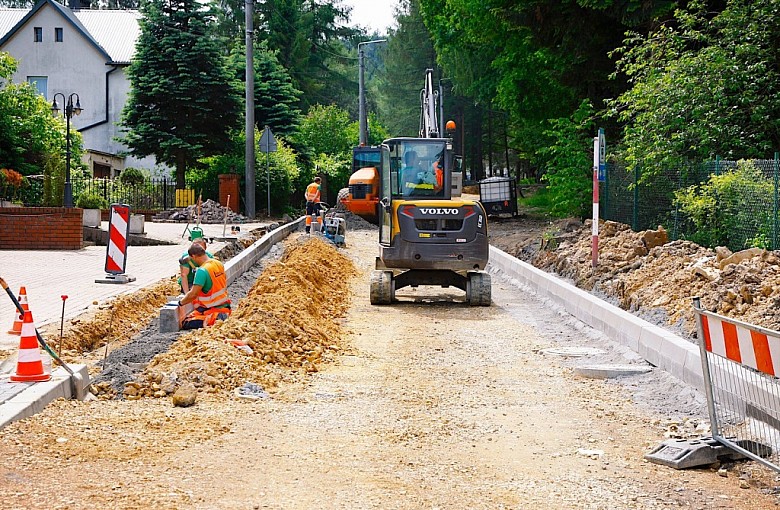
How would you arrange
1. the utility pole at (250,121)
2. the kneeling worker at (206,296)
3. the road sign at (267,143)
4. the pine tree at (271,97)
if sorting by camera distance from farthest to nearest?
the pine tree at (271,97), the road sign at (267,143), the utility pole at (250,121), the kneeling worker at (206,296)

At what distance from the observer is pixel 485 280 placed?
15070 millimetres

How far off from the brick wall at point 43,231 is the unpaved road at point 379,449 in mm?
13905

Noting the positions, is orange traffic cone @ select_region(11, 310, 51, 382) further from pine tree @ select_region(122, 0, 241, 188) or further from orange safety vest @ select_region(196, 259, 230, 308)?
pine tree @ select_region(122, 0, 241, 188)

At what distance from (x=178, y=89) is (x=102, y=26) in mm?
20889

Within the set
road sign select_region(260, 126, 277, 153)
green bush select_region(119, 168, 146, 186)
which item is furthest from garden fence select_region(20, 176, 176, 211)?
road sign select_region(260, 126, 277, 153)

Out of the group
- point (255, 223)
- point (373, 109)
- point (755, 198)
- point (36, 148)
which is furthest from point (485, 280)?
point (373, 109)

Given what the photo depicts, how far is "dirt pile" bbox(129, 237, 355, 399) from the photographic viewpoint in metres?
8.48

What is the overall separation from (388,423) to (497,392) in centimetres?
164

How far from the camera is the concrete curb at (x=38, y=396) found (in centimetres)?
682

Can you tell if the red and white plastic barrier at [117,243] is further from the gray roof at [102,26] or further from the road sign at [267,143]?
the gray roof at [102,26]

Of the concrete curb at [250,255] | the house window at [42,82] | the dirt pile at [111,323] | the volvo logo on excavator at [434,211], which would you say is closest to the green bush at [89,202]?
the concrete curb at [250,255]

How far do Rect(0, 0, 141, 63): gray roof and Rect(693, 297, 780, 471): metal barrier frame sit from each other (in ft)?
165

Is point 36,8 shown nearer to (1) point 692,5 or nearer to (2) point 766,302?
(1) point 692,5

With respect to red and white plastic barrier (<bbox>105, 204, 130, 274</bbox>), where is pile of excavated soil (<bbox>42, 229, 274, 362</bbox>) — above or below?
below
